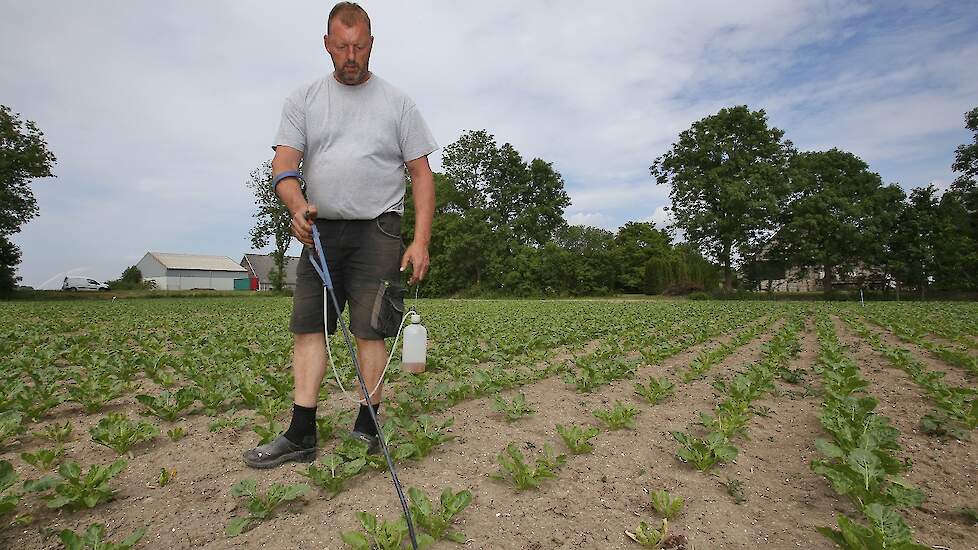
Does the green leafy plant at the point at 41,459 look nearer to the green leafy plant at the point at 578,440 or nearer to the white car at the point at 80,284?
the green leafy plant at the point at 578,440

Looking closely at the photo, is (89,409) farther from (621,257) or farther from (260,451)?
(621,257)

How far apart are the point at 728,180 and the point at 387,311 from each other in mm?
39247

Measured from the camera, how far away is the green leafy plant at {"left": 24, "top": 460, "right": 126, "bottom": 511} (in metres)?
2.40

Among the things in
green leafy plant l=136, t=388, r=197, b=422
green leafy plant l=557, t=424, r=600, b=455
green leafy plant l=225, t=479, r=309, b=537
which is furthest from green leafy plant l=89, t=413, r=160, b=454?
green leafy plant l=557, t=424, r=600, b=455

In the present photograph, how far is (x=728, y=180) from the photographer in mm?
36781

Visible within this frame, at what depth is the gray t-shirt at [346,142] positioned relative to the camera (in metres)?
2.96

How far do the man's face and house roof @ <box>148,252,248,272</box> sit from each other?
82.5 metres

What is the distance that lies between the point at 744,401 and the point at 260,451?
13.0 ft

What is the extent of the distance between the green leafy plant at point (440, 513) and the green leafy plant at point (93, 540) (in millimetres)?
1149

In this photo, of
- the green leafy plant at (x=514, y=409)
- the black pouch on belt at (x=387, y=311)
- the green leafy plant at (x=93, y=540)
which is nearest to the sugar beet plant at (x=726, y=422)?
the green leafy plant at (x=514, y=409)

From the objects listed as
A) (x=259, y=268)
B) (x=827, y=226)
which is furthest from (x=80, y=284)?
(x=827, y=226)

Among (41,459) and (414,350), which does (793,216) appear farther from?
(41,459)

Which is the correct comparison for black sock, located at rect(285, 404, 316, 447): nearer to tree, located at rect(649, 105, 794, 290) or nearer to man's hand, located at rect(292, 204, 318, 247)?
man's hand, located at rect(292, 204, 318, 247)

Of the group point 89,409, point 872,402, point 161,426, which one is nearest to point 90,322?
point 89,409
